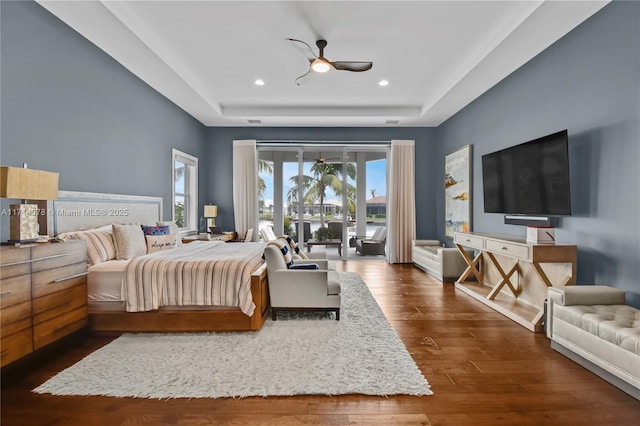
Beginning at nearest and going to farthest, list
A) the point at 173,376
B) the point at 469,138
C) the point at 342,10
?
1. the point at 173,376
2. the point at 342,10
3. the point at 469,138

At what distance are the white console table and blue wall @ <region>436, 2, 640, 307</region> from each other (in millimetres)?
281

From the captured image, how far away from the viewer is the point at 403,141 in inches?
260

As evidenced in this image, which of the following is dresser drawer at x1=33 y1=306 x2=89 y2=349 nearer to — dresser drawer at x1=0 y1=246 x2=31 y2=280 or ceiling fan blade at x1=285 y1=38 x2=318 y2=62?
dresser drawer at x1=0 y1=246 x2=31 y2=280

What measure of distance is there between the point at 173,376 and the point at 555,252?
3.53 m

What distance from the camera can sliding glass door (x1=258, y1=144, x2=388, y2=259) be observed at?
6910mm

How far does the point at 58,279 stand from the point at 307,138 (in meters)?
5.10

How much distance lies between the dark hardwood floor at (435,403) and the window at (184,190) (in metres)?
3.29

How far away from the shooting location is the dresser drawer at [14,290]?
1987 millimetres

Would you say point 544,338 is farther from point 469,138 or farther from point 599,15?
point 469,138

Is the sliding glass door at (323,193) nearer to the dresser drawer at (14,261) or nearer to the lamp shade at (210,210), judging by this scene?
the lamp shade at (210,210)

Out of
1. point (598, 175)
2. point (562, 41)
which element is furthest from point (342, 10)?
point (598, 175)

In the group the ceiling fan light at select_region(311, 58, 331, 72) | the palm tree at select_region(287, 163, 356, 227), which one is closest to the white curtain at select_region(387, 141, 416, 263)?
the palm tree at select_region(287, 163, 356, 227)

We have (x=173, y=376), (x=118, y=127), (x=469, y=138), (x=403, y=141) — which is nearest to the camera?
(x=173, y=376)

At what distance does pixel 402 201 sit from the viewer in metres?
6.66
